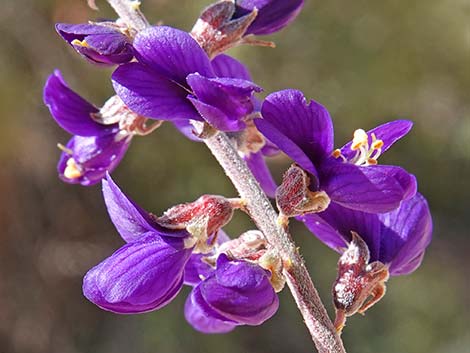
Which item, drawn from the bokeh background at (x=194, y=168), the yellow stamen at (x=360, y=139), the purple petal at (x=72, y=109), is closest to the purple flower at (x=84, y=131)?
the purple petal at (x=72, y=109)

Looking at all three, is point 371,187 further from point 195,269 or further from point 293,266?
point 195,269

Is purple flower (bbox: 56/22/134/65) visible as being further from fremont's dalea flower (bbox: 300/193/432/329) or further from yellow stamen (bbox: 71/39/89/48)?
fremont's dalea flower (bbox: 300/193/432/329)

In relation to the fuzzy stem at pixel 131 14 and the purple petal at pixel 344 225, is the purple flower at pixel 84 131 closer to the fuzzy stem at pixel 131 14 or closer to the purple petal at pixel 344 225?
→ the fuzzy stem at pixel 131 14

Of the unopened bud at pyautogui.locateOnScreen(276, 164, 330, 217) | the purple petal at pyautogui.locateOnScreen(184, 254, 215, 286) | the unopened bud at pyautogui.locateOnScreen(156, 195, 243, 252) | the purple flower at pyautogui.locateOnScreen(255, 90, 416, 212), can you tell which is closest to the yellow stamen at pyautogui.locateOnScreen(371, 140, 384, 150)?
Answer: the purple flower at pyautogui.locateOnScreen(255, 90, 416, 212)

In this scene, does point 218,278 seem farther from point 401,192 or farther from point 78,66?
point 78,66

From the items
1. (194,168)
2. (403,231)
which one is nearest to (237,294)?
(403,231)

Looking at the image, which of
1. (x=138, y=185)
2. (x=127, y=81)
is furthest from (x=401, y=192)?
(x=138, y=185)

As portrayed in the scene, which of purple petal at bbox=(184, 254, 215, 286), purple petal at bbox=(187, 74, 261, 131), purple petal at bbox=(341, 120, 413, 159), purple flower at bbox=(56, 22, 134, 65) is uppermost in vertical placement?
purple flower at bbox=(56, 22, 134, 65)
